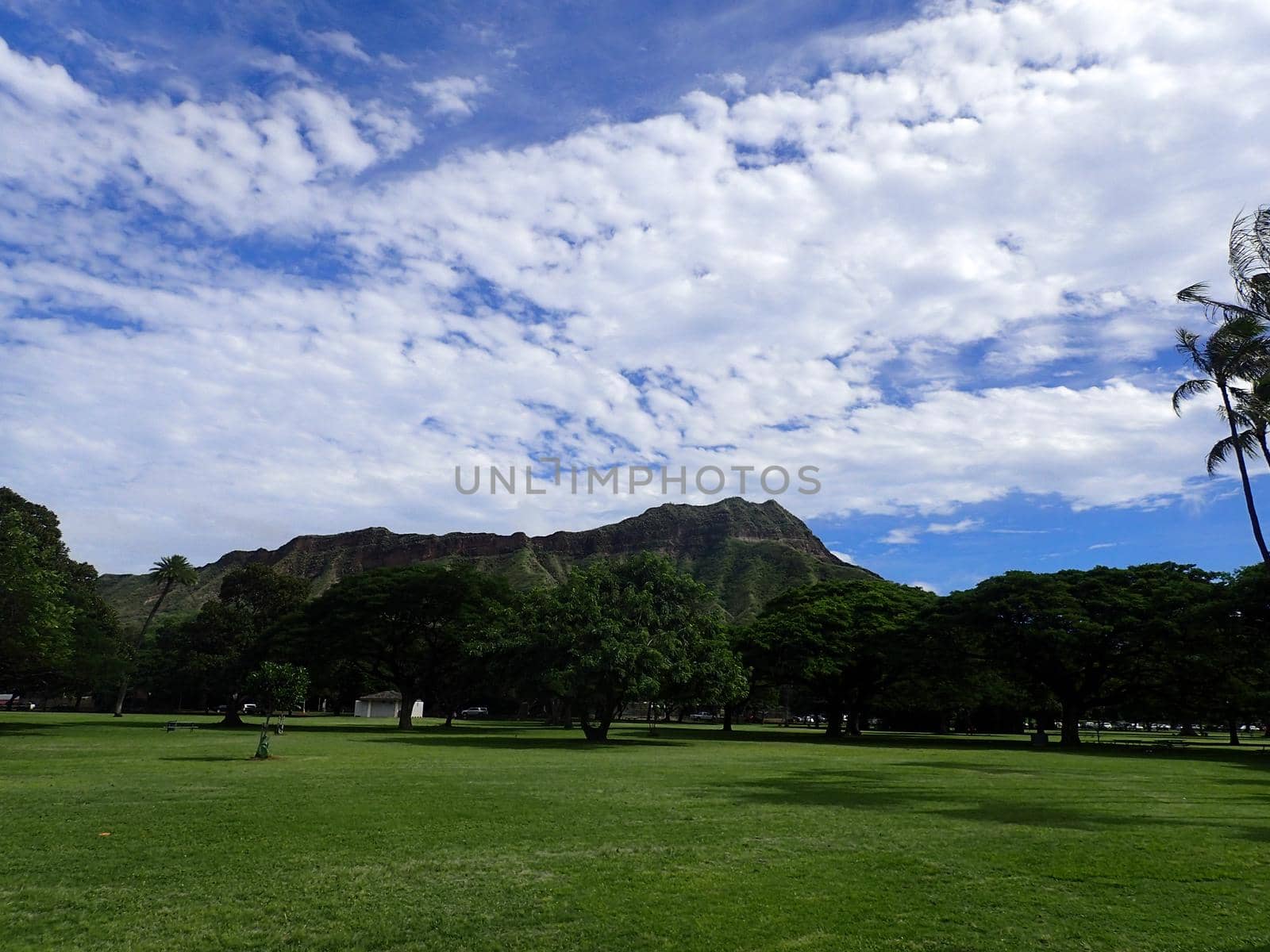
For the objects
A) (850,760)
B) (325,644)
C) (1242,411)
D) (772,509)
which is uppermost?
(772,509)

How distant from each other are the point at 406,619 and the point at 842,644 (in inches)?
1006

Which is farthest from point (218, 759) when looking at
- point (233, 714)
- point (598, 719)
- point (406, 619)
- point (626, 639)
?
point (233, 714)

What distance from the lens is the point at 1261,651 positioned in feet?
122

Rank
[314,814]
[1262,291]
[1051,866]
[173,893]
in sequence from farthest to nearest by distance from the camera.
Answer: [1262,291], [314,814], [1051,866], [173,893]

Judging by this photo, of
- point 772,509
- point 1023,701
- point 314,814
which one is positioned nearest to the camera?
point 314,814

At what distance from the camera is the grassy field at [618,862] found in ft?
22.1

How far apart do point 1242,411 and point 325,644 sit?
150ft

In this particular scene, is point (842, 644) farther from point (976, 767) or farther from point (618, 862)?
point (618, 862)

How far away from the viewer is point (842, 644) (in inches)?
1845

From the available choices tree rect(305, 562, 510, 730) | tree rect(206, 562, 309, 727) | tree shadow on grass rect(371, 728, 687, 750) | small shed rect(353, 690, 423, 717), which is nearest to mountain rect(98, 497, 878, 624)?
small shed rect(353, 690, 423, 717)

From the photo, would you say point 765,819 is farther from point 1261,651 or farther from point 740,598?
point 740,598

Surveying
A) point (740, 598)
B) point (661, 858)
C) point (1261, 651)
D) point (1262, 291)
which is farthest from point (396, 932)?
point (740, 598)

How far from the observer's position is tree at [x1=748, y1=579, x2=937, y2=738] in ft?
151

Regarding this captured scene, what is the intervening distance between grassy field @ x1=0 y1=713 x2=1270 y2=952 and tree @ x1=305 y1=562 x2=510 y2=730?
99.2ft
